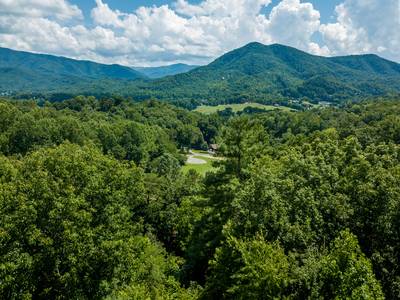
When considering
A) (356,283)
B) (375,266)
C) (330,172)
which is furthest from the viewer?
(330,172)

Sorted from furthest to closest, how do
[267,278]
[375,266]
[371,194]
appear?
[371,194] < [375,266] < [267,278]

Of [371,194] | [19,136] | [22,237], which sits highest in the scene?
[371,194]

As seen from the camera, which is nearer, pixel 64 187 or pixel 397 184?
pixel 397 184

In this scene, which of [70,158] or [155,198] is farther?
[155,198]

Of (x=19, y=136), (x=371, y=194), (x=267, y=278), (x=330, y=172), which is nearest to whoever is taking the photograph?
(x=267, y=278)

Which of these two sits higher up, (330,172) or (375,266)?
(330,172)

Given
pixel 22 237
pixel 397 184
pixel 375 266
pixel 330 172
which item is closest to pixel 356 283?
pixel 375 266

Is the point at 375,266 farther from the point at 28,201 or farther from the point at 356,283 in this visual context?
the point at 28,201

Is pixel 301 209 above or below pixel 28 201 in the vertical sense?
above

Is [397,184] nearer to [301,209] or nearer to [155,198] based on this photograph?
[301,209]

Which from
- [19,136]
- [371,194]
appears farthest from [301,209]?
[19,136]
